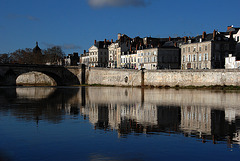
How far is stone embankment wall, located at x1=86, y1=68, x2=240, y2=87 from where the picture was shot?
5134 centimetres

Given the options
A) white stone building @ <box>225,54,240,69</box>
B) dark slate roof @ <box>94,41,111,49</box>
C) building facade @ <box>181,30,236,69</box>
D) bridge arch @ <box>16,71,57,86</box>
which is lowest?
bridge arch @ <box>16,71,57,86</box>

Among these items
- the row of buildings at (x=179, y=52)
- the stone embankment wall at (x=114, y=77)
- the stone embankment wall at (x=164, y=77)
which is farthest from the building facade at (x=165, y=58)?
the stone embankment wall at (x=164, y=77)

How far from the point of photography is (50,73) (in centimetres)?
7512

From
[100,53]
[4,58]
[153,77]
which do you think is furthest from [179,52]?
[4,58]

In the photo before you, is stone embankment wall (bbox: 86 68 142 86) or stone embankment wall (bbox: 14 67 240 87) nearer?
stone embankment wall (bbox: 14 67 240 87)

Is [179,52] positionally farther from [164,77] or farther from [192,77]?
[192,77]

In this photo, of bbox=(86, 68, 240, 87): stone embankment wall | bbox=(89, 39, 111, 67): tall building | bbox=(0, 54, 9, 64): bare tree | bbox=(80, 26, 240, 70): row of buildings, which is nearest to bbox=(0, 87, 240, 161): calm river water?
bbox=(86, 68, 240, 87): stone embankment wall

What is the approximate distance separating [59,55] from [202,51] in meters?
48.6

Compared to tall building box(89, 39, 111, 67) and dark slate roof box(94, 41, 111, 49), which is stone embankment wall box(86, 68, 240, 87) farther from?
dark slate roof box(94, 41, 111, 49)

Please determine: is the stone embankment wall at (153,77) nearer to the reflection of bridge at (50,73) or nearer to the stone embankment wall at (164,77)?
the stone embankment wall at (164,77)

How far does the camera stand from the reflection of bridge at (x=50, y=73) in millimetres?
67562

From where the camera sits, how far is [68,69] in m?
76.0

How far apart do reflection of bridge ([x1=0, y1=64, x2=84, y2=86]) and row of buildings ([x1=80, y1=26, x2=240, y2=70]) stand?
1538cm

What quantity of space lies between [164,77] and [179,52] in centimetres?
1644
